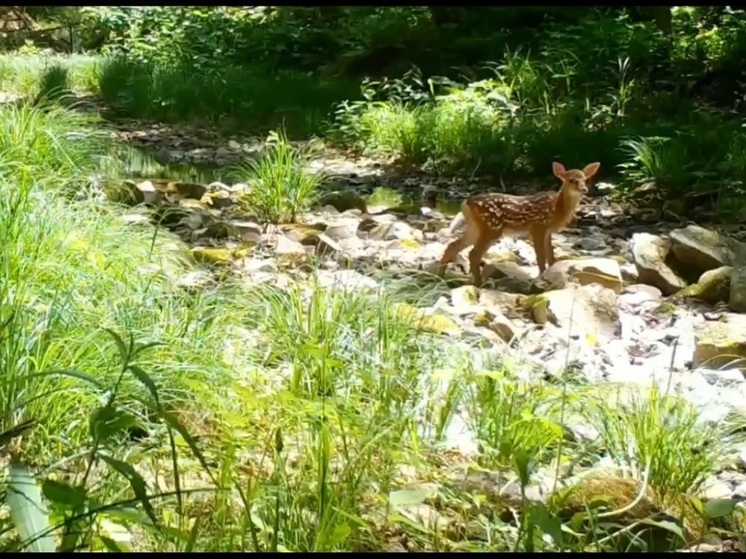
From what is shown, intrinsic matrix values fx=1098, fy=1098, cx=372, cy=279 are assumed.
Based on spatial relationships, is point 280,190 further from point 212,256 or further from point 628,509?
point 628,509

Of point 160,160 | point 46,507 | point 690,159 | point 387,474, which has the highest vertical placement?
point 46,507

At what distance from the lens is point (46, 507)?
1980mm

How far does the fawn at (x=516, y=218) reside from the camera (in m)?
5.08

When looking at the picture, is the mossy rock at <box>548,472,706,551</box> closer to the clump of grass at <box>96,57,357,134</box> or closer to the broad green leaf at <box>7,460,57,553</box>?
the broad green leaf at <box>7,460,57,553</box>

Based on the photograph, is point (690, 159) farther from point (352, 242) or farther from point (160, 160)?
point (160, 160)

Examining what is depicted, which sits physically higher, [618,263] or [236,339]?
[236,339]

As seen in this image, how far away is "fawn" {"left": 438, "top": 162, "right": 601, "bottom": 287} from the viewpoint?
200 inches

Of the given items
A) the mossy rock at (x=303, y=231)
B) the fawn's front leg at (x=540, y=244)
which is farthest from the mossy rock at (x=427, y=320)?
the mossy rock at (x=303, y=231)

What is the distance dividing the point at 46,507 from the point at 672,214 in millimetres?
5141

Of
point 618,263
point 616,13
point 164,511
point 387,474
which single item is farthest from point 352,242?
point 616,13

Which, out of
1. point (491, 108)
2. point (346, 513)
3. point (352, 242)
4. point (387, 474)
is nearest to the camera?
point (346, 513)

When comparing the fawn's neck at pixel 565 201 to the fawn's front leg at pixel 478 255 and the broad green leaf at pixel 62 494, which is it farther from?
the broad green leaf at pixel 62 494

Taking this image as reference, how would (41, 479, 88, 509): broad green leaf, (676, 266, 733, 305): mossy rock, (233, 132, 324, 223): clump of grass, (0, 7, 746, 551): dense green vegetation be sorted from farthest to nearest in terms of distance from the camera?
(233, 132, 324, 223): clump of grass
(676, 266, 733, 305): mossy rock
(0, 7, 746, 551): dense green vegetation
(41, 479, 88, 509): broad green leaf

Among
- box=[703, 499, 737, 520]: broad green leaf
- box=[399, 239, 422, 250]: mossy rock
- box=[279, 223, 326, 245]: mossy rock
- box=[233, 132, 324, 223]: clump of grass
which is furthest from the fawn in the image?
box=[703, 499, 737, 520]: broad green leaf
